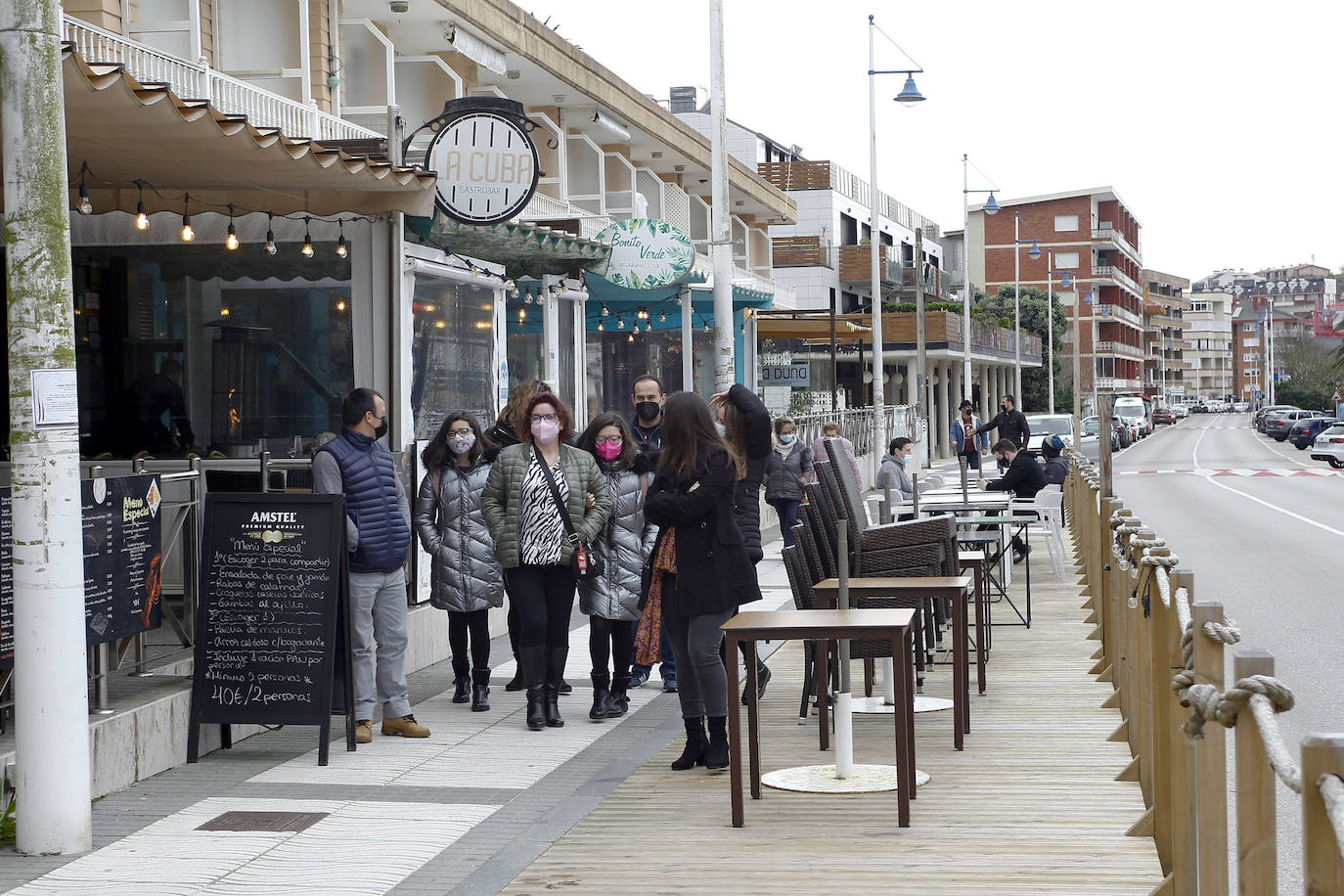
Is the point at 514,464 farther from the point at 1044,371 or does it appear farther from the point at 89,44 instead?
the point at 1044,371

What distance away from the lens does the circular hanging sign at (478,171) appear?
1143cm

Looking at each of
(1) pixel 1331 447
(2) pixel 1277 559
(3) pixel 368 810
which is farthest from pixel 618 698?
(1) pixel 1331 447

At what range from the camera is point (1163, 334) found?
501 feet

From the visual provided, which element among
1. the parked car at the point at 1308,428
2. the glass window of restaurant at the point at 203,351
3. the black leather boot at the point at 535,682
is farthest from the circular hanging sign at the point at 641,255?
the parked car at the point at 1308,428

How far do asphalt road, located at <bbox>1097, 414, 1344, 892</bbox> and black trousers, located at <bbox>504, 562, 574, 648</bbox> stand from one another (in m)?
3.73

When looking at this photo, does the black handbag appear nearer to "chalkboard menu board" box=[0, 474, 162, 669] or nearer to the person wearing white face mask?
"chalkboard menu board" box=[0, 474, 162, 669]

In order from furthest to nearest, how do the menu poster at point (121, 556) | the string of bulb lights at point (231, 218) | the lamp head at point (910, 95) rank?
the lamp head at point (910, 95), the string of bulb lights at point (231, 218), the menu poster at point (121, 556)

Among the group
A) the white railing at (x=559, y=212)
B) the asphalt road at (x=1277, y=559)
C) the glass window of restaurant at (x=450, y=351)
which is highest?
the white railing at (x=559, y=212)

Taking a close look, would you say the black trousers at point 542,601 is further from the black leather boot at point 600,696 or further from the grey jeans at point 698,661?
the grey jeans at point 698,661

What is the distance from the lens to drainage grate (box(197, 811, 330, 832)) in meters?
6.62

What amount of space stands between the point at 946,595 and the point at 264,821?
11.2 ft

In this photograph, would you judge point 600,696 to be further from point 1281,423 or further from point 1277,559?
point 1281,423

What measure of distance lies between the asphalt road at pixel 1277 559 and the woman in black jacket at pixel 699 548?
8.26 ft

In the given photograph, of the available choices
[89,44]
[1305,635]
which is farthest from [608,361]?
[1305,635]
